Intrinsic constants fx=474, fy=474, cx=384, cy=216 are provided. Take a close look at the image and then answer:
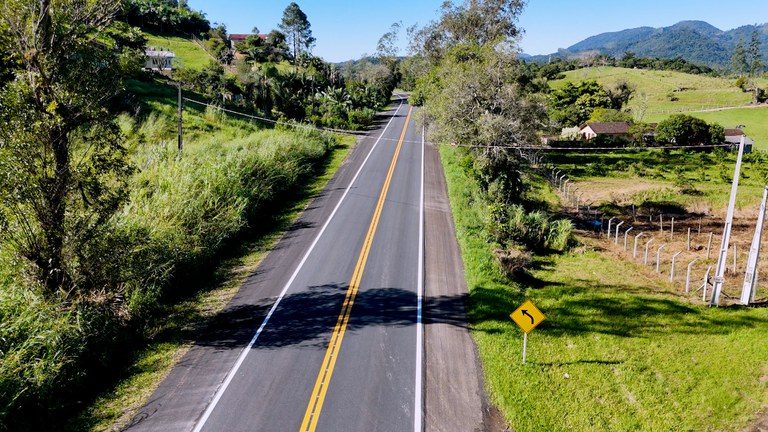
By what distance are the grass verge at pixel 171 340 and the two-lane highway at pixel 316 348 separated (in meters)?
0.40

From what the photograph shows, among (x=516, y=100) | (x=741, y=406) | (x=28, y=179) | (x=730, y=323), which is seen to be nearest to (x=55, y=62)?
(x=28, y=179)

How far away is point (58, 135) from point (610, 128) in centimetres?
6747

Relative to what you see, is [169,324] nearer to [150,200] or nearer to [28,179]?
[28,179]

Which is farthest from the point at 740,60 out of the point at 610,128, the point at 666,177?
the point at 666,177

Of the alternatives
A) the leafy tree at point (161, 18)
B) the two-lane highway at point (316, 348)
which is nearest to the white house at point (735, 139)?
the two-lane highway at point (316, 348)

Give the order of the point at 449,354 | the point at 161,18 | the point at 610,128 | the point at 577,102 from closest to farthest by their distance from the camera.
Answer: the point at 449,354 < the point at 610,128 < the point at 577,102 < the point at 161,18

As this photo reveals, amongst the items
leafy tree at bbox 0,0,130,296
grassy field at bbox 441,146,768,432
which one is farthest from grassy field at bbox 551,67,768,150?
leafy tree at bbox 0,0,130,296

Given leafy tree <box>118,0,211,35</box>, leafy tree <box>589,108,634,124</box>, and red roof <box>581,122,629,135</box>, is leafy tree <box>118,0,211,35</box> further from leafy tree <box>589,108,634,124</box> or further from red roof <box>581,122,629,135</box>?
leafy tree <box>589,108,634,124</box>

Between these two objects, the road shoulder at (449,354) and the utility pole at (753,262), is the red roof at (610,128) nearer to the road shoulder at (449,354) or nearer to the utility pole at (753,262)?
the road shoulder at (449,354)

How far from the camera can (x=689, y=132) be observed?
191ft

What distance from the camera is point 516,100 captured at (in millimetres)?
29984

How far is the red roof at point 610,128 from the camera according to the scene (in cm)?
6438

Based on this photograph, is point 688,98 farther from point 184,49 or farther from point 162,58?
point 162,58

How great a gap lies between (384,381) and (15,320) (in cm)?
910
